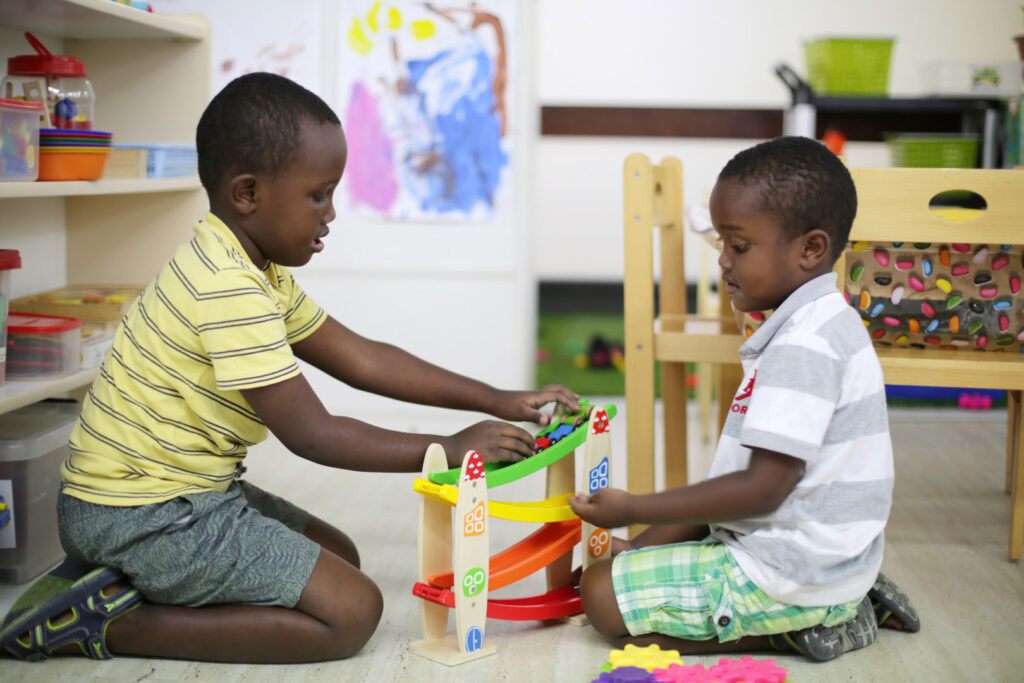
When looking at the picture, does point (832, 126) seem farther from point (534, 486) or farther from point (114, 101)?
point (114, 101)

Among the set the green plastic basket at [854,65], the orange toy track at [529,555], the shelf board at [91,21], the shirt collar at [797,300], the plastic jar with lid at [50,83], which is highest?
the green plastic basket at [854,65]

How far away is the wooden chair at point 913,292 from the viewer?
1715 millimetres

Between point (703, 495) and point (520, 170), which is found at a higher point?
point (520, 170)

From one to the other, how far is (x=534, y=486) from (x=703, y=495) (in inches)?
42.5

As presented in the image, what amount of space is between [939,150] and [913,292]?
1.56 meters

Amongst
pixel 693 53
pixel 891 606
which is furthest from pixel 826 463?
pixel 693 53

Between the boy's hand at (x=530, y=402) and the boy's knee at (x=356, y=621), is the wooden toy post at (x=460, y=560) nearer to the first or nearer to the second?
the boy's knee at (x=356, y=621)

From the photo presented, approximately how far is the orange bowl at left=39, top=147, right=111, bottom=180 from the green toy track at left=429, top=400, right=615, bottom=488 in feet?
2.61

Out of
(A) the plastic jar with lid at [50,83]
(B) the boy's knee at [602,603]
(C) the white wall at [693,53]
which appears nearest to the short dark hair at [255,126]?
(A) the plastic jar with lid at [50,83]

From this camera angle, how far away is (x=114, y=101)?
2121 millimetres

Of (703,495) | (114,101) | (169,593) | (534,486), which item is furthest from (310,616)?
(114,101)

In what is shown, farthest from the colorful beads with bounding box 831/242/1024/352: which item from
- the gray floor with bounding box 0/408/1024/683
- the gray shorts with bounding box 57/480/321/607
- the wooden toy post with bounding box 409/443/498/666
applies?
the gray shorts with bounding box 57/480/321/607

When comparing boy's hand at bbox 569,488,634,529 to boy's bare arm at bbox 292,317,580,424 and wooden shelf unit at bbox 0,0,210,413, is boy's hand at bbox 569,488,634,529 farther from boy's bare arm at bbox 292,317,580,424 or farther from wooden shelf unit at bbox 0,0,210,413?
wooden shelf unit at bbox 0,0,210,413

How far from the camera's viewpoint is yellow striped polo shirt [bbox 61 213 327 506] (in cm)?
135
